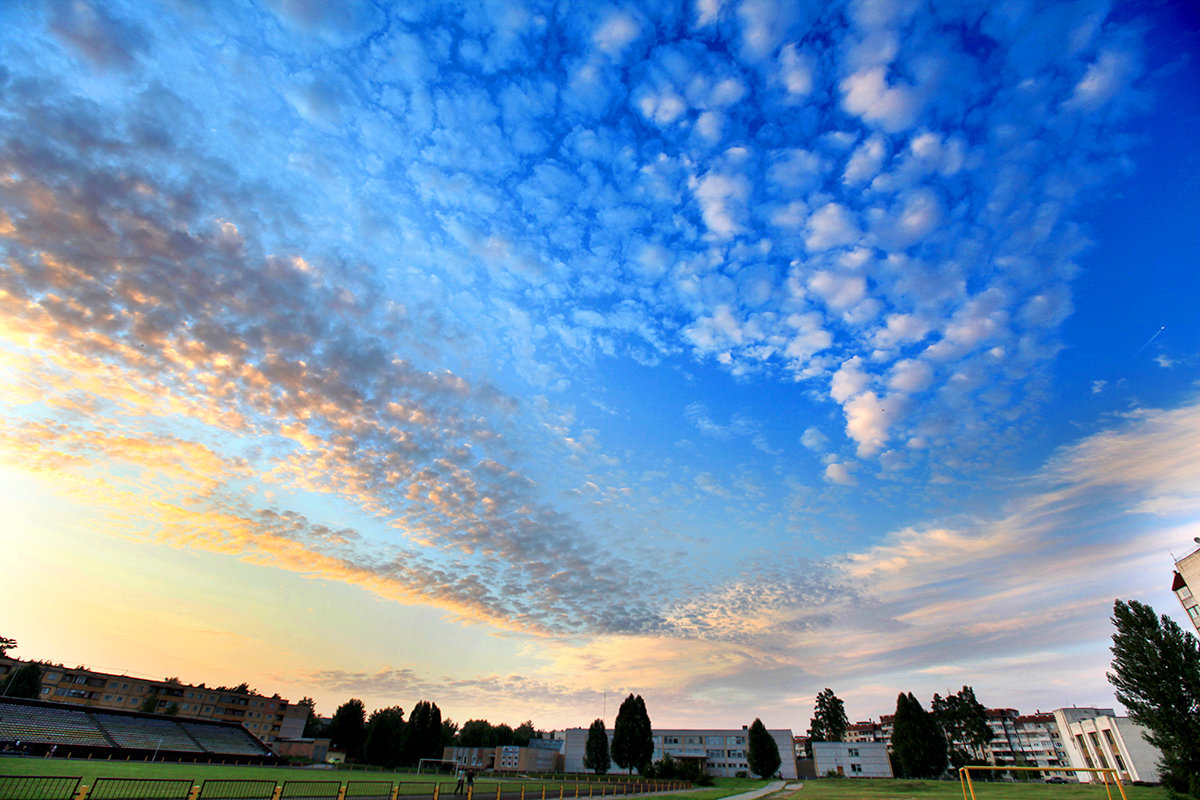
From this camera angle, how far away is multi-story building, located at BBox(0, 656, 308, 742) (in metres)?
87.3

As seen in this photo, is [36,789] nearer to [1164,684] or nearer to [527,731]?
[1164,684]

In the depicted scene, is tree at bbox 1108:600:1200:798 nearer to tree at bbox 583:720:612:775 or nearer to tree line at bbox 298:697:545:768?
tree at bbox 583:720:612:775

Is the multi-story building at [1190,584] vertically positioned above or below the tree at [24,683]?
above

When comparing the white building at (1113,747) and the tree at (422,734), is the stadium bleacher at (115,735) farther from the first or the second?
the white building at (1113,747)

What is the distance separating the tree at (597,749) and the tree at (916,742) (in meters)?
43.5

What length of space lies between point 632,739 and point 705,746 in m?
31.6

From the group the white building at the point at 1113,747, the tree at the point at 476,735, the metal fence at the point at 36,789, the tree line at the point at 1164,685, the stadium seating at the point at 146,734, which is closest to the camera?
the metal fence at the point at 36,789

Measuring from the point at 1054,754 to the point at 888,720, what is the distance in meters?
38.4

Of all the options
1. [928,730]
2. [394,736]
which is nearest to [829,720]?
[928,730]

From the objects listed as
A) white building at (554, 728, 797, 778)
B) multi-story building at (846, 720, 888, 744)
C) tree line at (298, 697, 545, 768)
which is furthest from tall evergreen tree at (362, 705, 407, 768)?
multi-story building at (846, 720, 888, 744)

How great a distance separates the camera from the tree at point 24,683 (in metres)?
76.1

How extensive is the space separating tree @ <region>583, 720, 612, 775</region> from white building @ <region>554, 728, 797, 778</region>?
1212cm

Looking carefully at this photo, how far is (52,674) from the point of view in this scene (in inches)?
3447

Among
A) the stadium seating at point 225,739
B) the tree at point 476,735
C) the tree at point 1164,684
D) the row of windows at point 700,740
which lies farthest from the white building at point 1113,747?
the tree at point 476,735
